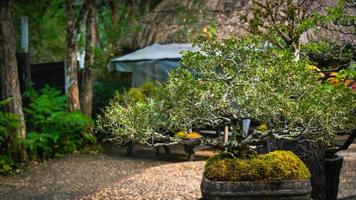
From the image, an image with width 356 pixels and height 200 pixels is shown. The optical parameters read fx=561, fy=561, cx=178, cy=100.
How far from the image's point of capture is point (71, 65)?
1273cm

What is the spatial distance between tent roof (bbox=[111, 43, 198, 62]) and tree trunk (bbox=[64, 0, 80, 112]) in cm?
148

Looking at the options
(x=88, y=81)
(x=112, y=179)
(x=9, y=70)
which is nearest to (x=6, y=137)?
(x=9, y=70)

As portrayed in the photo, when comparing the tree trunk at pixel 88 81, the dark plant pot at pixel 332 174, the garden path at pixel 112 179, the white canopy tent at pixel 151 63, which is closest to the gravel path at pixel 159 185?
the garden path at pixel 112 179

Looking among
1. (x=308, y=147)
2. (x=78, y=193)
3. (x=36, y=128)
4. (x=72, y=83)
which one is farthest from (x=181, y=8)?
(x=308, y=147)

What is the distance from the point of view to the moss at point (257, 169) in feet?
17.4

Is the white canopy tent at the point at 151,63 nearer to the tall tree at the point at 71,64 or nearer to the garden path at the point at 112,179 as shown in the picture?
the tall tree at the point at 71,64

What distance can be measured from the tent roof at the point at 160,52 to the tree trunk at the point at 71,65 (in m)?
1.48

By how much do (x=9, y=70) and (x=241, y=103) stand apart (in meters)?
6.64

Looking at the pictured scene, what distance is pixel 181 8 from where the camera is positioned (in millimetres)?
15742

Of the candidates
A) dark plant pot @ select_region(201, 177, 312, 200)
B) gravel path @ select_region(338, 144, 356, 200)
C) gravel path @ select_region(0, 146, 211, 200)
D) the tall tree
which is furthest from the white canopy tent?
→ dark plant pot @ select_region(201, 177, 312, 200)

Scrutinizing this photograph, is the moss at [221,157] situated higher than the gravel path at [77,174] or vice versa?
the moss at [221,157]

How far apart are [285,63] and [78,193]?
4625mm

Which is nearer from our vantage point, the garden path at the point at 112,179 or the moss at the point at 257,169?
the moss at the point at 257,169

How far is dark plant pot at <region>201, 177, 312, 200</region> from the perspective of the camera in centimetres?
522
